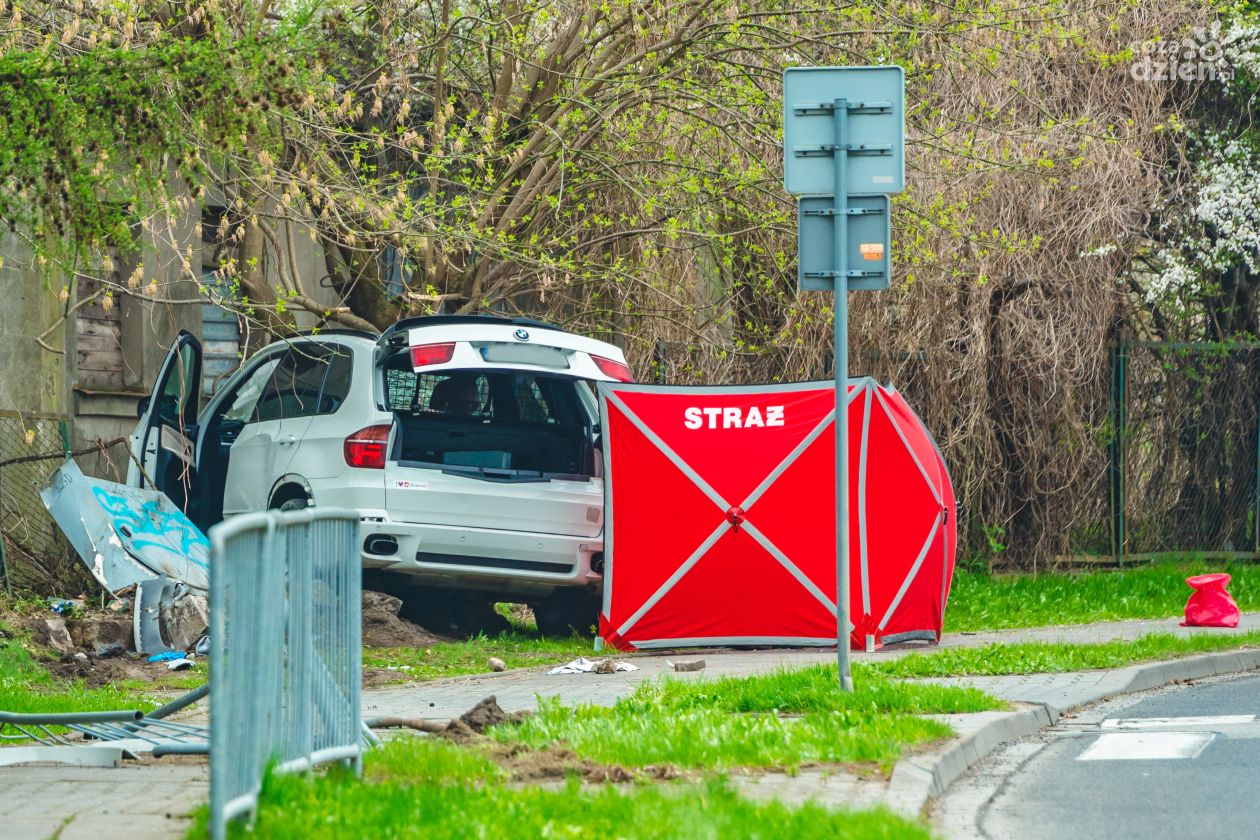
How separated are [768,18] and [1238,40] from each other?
6.82 m

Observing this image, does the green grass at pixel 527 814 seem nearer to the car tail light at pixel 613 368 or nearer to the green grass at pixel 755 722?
the green grass at pixel 755 722

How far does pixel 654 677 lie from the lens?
11242 mm

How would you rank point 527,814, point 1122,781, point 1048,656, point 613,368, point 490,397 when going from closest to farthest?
point 527,814, point 1122,781, point 1048,656, point 613,368, point 490,397

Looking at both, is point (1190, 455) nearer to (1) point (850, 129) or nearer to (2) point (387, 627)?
(2) point (387, 627)

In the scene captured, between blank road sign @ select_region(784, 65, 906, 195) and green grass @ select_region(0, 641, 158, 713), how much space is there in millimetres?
4593

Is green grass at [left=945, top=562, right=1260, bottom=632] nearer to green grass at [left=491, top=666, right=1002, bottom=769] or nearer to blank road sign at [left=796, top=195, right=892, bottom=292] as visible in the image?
green grass at [left=491, top=666, right=1002, bottom=769]

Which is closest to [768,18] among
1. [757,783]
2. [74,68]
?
[74,68]

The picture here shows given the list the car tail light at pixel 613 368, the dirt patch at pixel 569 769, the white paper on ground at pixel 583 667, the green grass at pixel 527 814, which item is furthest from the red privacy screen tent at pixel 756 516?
the green grass at pixel 527 814

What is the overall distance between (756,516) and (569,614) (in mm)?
2354

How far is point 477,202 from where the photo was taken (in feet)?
47.1

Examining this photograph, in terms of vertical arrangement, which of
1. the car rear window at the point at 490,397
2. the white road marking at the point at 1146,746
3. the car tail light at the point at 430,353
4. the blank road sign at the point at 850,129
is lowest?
the white road marking at the point at 1146,746

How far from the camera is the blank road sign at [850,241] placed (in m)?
9.05

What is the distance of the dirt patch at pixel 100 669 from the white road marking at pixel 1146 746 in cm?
604

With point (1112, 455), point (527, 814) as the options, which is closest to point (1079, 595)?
point (1112, 455)
